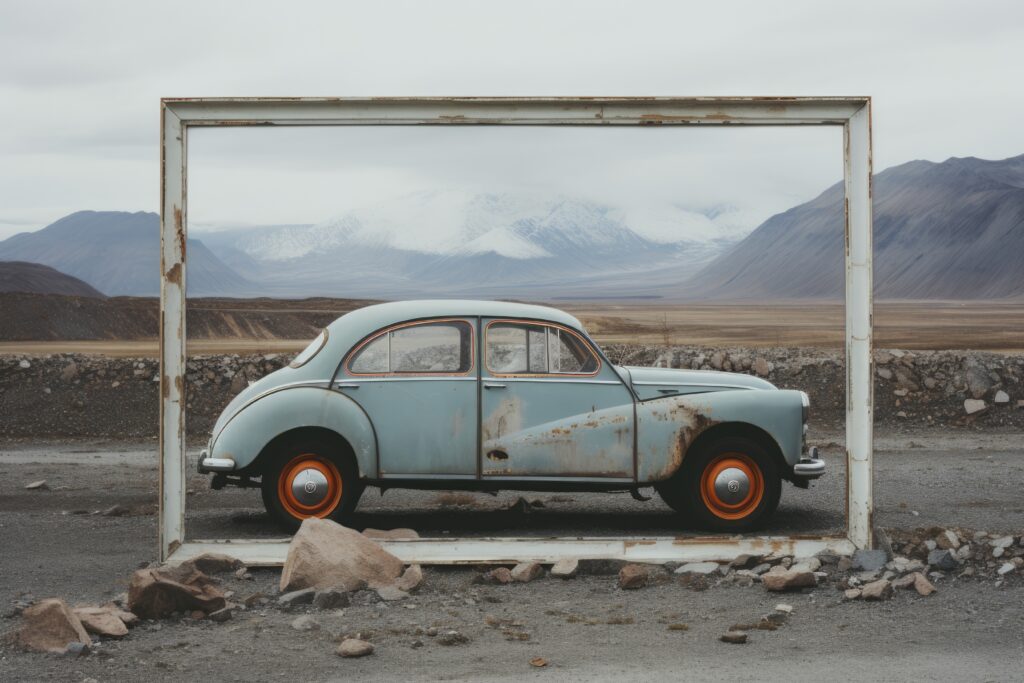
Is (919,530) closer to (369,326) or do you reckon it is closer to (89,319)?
(369,326)

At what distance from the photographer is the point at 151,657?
5.89 m

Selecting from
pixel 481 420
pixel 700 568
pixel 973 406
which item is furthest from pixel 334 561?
pixel 973 406

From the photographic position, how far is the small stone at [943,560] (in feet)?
24.8

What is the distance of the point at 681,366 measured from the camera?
1888 centimetres

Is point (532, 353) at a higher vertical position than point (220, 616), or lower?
higher

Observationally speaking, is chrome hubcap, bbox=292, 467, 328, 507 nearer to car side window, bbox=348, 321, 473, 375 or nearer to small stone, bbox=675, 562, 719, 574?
car side window, bbox=348, 321, 473, 375

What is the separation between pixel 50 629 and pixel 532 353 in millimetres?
3758

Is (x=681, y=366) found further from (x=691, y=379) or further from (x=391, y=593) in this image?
(x=391, y=593)

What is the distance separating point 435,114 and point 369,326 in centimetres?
164

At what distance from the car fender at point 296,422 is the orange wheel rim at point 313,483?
0.24 metres

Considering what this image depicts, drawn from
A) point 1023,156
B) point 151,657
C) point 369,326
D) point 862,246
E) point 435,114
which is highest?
point 1023,156

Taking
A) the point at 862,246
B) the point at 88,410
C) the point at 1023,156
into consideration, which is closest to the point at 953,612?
the point at 862,246

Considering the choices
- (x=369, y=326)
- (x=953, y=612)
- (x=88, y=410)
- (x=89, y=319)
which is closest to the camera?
(x=953, y=612)

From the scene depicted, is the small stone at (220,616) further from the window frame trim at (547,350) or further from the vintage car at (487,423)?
the window frame trim at (547,350)
